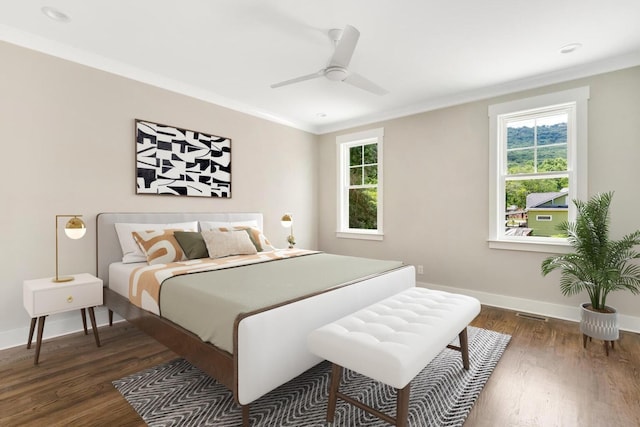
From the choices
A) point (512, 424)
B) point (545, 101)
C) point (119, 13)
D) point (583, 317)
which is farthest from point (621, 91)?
point (119, 13)

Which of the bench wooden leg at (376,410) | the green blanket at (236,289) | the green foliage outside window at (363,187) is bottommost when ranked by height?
the bench wooden leg at (376,410)

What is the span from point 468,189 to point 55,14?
14.0 ft

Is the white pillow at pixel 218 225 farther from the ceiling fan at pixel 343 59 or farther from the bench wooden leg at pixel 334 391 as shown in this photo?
the bench wooden leg at pixel 334 391

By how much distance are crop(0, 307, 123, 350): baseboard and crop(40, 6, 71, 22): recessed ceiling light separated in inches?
96.7

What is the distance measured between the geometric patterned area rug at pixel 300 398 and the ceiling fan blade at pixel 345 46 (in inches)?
88.4

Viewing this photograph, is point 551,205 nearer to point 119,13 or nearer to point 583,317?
point 583,317

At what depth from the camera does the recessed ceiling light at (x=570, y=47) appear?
108 inches

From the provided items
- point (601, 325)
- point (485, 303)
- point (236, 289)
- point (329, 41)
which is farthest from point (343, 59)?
point (485, 303)

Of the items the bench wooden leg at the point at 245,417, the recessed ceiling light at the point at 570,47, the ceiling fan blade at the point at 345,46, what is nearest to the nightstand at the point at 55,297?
the bench wooden leg at the point at 245,417

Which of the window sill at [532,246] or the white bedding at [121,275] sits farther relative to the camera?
the window sill at [532,246]

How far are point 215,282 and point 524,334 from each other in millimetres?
2767

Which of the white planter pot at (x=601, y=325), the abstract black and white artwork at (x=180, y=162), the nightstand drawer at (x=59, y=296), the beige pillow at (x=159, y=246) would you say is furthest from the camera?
the abstract black and white artwork at (x=180, y=162)

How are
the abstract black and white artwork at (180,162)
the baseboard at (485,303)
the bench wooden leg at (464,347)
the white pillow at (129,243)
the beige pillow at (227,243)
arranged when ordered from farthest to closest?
the abstract black and white artwork at (180,162)
the beige pillow at (227,243)
the white pillow at (129,243)
the baseboard at (485,303)
the bench wooden leg at (464,347)

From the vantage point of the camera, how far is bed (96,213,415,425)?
Answer: 1567 millimetres
